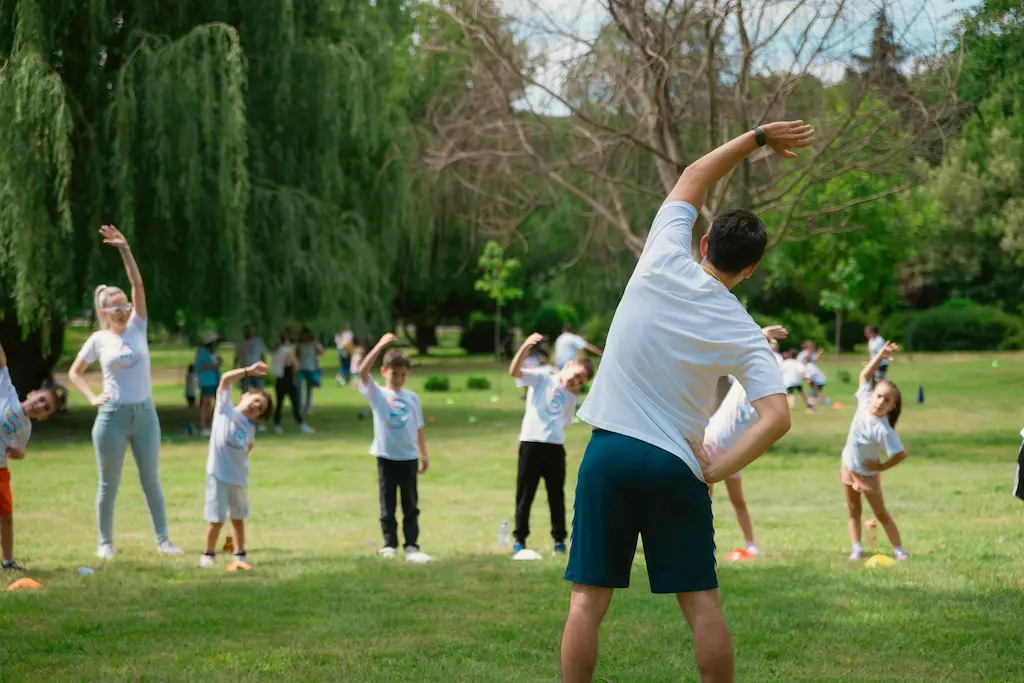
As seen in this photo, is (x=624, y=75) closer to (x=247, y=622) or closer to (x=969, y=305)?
(x=247, y=622)

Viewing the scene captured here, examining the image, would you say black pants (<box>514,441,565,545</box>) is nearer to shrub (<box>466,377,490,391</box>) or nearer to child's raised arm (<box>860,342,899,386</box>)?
child's raised arm (<box>860,342,899,386</box>)

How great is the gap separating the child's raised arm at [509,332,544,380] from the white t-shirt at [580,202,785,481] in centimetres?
331

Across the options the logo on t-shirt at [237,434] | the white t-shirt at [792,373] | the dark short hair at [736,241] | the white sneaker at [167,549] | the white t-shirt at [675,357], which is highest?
the dark short hair at [736,241]

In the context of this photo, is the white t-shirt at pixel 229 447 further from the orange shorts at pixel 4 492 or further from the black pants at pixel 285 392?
the black pants at pixel 285 392

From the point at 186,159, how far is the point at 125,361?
10933mm

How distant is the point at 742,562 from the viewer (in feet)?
28.4

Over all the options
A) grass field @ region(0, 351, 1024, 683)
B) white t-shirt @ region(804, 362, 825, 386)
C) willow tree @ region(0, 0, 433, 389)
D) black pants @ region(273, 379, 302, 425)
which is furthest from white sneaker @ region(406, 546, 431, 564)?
white t-shirt @ region(804, 362, 825, 386)

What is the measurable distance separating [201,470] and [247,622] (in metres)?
9.53

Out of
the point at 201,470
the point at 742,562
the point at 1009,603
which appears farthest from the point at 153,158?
the point at 1009,603

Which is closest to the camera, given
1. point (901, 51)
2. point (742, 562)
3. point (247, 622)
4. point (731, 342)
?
point (731, 342)

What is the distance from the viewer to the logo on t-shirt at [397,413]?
8742 millimetres

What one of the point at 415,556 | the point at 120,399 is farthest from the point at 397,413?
the point at 120,399

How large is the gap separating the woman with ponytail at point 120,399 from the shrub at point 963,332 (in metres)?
41.1

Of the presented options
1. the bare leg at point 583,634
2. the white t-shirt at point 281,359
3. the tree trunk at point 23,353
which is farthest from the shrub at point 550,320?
the bare leg at point 583,634
